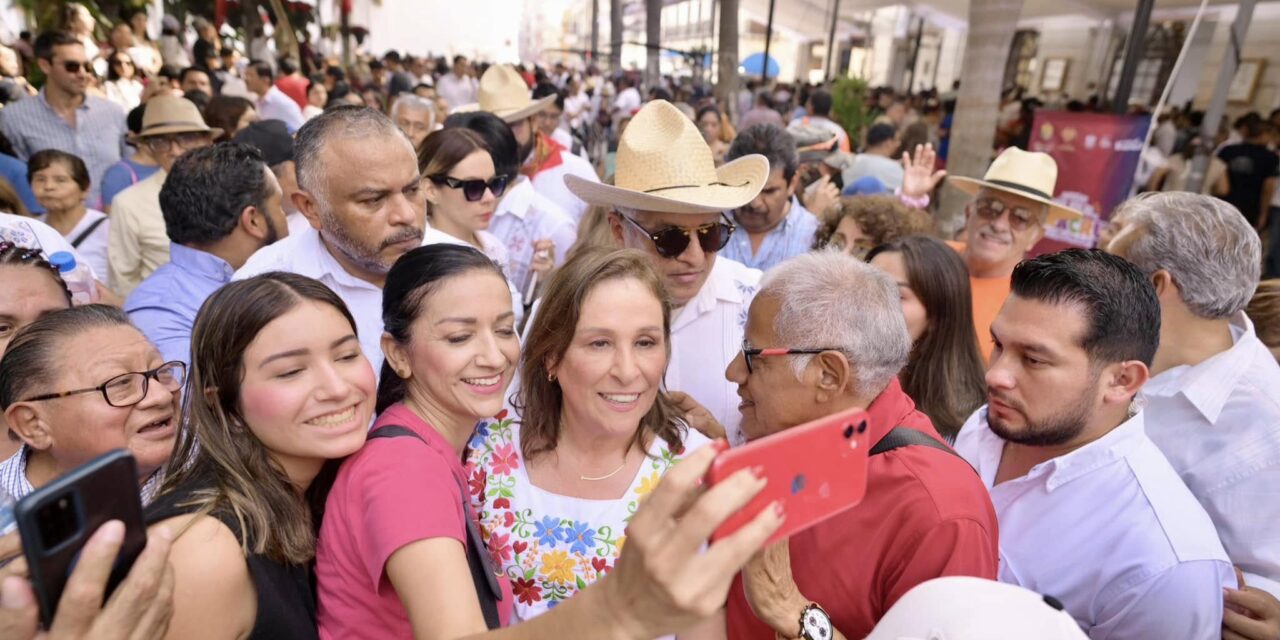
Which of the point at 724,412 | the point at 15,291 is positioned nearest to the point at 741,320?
the point at 724,412

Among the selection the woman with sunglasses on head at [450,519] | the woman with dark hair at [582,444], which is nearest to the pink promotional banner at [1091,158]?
the woman with dark hair at [582,444]

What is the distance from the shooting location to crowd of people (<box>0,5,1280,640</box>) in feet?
4.31

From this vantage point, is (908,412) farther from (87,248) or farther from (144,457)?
(87,248)

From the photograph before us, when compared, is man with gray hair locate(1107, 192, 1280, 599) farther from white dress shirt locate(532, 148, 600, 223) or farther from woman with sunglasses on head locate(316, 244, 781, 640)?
white dress shirt locate(532, 148, 600, 223)

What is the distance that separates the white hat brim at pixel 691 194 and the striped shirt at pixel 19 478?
1862mm

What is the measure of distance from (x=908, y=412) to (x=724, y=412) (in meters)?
1.03

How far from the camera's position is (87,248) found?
4.09 metres

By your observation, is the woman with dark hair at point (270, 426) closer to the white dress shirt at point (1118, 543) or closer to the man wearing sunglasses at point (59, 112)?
the white dress shirt at point (1118, 543)

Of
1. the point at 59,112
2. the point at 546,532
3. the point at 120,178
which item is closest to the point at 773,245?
the point at 546,532

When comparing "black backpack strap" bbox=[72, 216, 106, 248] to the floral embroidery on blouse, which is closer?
the floral embroidery on blouse

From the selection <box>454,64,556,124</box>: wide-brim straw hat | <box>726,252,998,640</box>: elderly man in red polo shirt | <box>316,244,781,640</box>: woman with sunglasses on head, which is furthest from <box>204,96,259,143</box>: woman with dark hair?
<box>726,252,998,640</box>: elderly man in red polo shirt

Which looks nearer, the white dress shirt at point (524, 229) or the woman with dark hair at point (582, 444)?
the woman with dark hair at point (582, 444)

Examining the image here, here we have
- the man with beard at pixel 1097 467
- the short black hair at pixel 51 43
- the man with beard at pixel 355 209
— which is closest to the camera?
the man with beard at pixel 1097 467

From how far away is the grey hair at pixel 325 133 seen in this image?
108 inches
